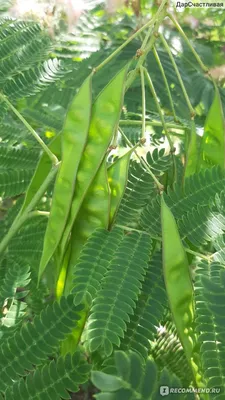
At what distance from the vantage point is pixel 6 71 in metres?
1.48

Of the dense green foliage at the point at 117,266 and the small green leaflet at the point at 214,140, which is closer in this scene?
the dense green foliage at the point at 117,266

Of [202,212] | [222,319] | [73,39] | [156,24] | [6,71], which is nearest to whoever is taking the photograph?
[222,319]

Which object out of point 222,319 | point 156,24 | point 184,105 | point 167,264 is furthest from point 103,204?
point 184,105

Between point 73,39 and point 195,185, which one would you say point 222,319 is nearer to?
point 195,185

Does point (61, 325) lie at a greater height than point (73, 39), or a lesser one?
lesser

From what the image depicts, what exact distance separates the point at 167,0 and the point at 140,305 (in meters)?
0.73

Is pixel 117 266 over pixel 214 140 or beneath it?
beneath

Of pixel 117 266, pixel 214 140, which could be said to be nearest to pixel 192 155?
pixel 214 140

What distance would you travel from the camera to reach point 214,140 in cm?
123

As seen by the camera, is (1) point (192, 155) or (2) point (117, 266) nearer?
(2) point (117, 266)

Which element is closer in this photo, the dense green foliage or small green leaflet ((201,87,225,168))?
the dense green foliage

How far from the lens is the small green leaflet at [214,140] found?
1.22m

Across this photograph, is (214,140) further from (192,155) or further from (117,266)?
(117,266)

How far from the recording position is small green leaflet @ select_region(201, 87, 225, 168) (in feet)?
4.01
